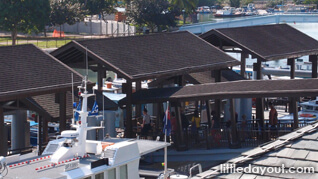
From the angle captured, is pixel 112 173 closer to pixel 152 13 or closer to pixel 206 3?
pixel 152 13

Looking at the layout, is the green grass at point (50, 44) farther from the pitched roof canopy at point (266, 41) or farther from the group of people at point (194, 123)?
the group of people at point (194, 123)

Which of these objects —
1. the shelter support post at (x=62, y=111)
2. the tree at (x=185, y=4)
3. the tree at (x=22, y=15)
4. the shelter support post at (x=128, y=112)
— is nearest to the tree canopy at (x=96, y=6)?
the tree at (x=185, y=4)

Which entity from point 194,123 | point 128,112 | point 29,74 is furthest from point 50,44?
point 29,74

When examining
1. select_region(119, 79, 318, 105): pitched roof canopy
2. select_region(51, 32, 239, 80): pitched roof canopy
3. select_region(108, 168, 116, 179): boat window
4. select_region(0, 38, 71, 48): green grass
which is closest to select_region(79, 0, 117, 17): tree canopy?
select_region(0, 38, 71, 48): green grass

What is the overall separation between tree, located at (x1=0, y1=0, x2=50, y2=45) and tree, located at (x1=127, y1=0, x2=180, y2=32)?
15.1 meters

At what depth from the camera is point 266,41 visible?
33688 millimetres

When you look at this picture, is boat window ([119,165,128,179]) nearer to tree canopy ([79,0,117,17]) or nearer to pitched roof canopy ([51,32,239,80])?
pitched roof canopy ([51,32,239,80])

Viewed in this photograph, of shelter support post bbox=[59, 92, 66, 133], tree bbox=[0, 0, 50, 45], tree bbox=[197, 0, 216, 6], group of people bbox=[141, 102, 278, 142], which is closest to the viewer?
shelter support post bbox=[59, 92, 66, 133]

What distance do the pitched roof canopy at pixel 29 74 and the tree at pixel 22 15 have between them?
45697 mm

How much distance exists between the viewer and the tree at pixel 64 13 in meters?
78.9

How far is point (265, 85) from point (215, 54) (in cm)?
586

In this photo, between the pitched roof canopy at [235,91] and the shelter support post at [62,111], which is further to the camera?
the pitched roof canopy at [235,91]

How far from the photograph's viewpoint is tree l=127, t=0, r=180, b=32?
8460 centimetres

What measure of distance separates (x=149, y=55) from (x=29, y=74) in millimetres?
6313
